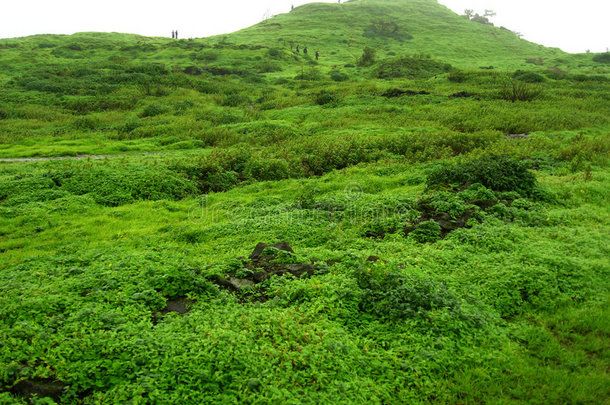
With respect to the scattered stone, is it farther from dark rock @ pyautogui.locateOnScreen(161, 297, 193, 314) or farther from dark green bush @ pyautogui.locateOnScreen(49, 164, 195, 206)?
dark rock @ pyautogui.locateOnScreen(161, 297, 193, 314)

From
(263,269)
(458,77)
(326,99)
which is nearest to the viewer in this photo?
(263,269)

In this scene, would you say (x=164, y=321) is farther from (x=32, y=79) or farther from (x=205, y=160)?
(x=32, y=79)

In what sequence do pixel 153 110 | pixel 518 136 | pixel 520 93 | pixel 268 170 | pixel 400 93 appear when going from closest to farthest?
pixel 268 170 → pixel 518 136 → pixel 153 110 → pixel 520 93 → pixel 400 93

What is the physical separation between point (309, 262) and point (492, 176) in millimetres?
7862

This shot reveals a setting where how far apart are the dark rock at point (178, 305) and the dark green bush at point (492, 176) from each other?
387 inches

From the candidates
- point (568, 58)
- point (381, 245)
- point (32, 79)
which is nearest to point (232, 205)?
point (381, 245)

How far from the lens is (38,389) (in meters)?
4.81

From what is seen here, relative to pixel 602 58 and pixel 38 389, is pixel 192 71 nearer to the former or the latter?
pixel 38 389

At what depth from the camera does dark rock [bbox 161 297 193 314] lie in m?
6.88

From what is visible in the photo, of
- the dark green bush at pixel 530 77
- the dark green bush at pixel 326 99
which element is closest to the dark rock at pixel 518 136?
the dark green bush at pixel 326 99

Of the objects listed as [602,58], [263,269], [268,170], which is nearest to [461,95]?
[268,170]

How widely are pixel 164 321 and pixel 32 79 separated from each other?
46.5m

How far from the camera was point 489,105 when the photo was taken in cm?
2964

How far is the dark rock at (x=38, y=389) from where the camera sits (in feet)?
15.7
